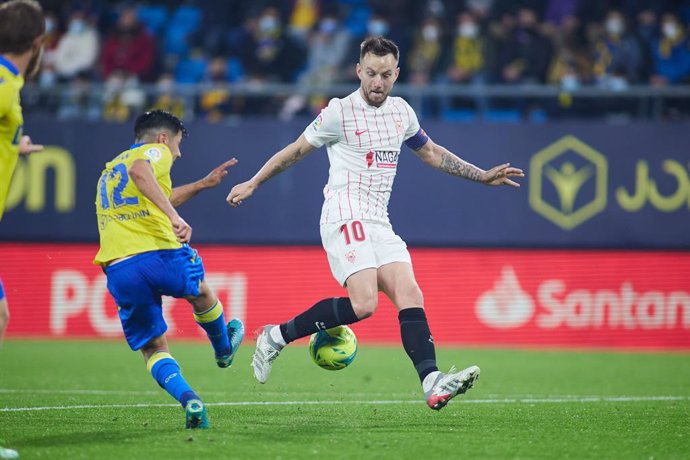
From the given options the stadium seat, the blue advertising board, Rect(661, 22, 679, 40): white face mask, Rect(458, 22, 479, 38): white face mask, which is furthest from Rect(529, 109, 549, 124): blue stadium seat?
the stadium seat

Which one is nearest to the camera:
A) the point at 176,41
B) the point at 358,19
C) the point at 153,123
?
the point at 153,123

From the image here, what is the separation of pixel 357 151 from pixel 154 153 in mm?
1514

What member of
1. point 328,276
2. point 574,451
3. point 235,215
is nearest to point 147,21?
point 235,215

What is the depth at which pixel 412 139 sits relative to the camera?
8055 mm

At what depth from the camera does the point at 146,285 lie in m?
7.00

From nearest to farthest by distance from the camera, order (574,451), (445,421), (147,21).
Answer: (574,451)
(445,421)
(147,21)

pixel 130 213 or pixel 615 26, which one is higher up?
pixel 615 26

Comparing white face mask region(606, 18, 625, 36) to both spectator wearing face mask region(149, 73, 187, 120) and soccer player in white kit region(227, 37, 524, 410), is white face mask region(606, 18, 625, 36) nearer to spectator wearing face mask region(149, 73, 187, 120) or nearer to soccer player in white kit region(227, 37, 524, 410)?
spectator wearing face mask region(149, 73, 187, 120)

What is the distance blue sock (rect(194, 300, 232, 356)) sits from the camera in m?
7.81

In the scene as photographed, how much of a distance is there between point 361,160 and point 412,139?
0.57 meters

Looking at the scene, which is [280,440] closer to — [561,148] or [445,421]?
[445,421]

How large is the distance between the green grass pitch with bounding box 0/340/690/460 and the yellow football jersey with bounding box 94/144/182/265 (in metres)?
1.23

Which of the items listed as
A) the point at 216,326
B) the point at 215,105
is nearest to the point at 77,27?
the point at 215,105

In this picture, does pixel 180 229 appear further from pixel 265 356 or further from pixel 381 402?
pixel 381 402
